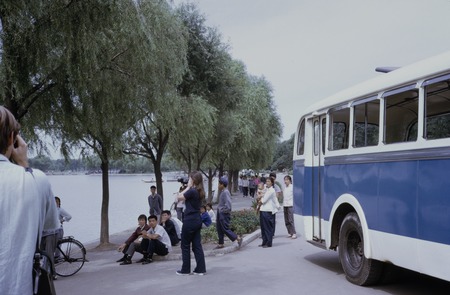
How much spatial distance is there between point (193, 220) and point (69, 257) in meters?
3.29

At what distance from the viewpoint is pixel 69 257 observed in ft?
34.3

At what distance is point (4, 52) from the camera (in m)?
8.81

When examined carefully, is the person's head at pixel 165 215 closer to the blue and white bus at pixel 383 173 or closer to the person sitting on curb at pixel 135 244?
the person sitting on curb at pixel 135 244

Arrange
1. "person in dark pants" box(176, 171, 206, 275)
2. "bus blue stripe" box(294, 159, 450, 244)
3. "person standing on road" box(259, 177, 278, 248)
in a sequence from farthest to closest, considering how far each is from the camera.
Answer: "person standing on road" box(259, 177, 278, 248)
"person in dark pants" box(176, 171, 206, 275)
"bus blue stripe" box(294, 159, 450, 244)

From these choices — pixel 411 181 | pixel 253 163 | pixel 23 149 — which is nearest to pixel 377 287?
pixel 411 181

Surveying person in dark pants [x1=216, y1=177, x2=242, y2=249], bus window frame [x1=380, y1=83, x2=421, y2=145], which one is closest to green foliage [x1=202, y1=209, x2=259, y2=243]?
person in dark pants [x1=216, y1=177, x2=242, y2=249]

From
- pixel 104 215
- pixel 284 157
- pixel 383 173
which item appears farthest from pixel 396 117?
pixel 284 157

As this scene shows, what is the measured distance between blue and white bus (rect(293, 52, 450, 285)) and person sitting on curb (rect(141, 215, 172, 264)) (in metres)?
3.30

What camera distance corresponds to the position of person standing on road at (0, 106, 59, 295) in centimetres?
228

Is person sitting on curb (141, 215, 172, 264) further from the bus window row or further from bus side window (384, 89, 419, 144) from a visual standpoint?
bus side window (384, 89, 419, 144)

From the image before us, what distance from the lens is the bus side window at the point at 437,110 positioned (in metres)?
5.78

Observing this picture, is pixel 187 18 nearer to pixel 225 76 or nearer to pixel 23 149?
pixel 225 76

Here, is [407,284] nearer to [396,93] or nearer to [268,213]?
[396,93]

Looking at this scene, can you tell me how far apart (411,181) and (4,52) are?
282 inches
